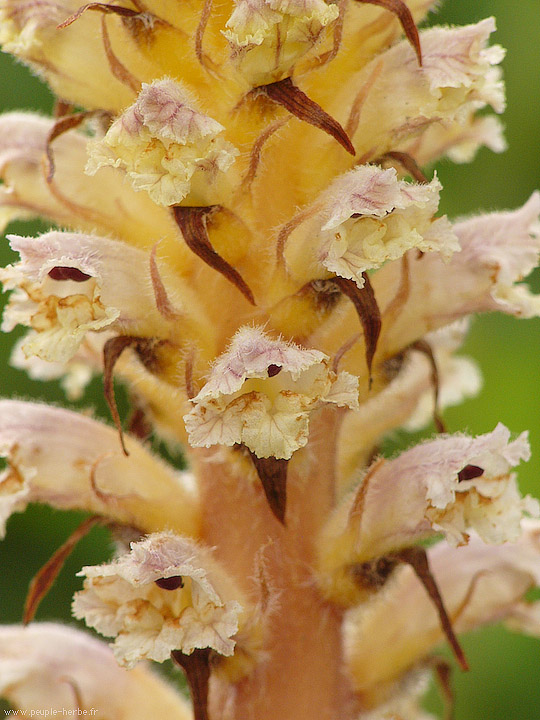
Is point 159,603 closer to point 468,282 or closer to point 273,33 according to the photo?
point 468,282

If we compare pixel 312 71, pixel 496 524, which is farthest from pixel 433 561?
pixel 312 71

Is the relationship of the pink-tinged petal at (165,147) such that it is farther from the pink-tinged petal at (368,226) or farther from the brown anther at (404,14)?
the brown anther at (404,14)

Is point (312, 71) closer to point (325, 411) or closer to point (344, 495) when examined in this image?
point (325, 411)

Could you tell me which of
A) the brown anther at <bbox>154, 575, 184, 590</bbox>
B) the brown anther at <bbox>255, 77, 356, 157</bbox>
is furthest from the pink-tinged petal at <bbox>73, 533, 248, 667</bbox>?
the brown anther at <bbox>255, 77, 356, 157</bbox>

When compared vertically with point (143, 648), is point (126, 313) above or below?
above

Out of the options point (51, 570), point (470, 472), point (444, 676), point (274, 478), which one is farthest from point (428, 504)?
point (51, 570)
